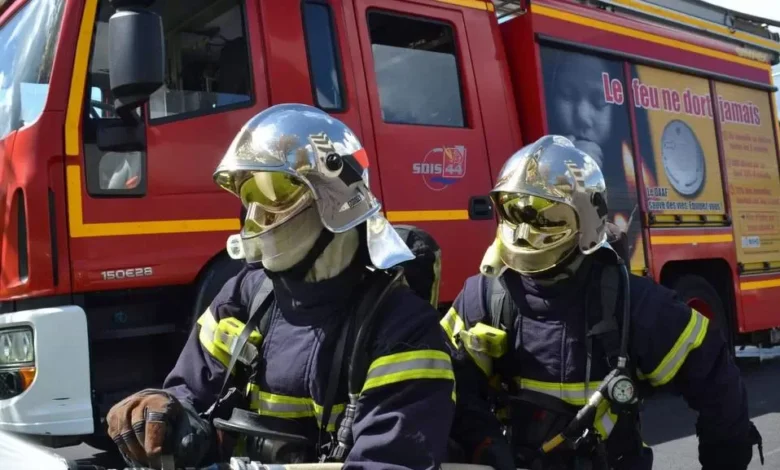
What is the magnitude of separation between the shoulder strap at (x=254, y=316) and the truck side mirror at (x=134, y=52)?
4.00 ft

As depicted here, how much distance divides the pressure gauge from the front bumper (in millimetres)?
2049

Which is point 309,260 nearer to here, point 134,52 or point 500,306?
point 500,306

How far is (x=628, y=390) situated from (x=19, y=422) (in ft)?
7.44

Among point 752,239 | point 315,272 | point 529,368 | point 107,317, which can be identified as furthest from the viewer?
point 752,239

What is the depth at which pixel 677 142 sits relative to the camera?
572 cm

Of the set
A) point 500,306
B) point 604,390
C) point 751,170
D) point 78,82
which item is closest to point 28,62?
point 78,82

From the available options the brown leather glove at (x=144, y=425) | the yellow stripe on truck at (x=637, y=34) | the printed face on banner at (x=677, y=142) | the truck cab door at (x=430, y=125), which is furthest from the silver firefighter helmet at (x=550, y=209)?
the printed face on banner at (x=677, y=142)

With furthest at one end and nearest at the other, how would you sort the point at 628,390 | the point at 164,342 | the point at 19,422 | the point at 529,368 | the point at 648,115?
the point at 648,115, the point at 164,342, the point at 19,422, the point at 529,368, the point at 628,390

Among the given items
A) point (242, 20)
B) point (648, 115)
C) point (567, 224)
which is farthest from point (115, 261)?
point (648, 115)

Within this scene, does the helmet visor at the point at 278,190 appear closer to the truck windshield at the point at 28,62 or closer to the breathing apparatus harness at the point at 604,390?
the breathing apparatus harness at the point at 604,390

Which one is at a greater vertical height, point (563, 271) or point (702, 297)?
point (563, 271)

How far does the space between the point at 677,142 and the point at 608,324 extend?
406 centimetres

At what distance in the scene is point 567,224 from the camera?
2180 millimetres

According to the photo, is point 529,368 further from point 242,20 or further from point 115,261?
point 242,20
